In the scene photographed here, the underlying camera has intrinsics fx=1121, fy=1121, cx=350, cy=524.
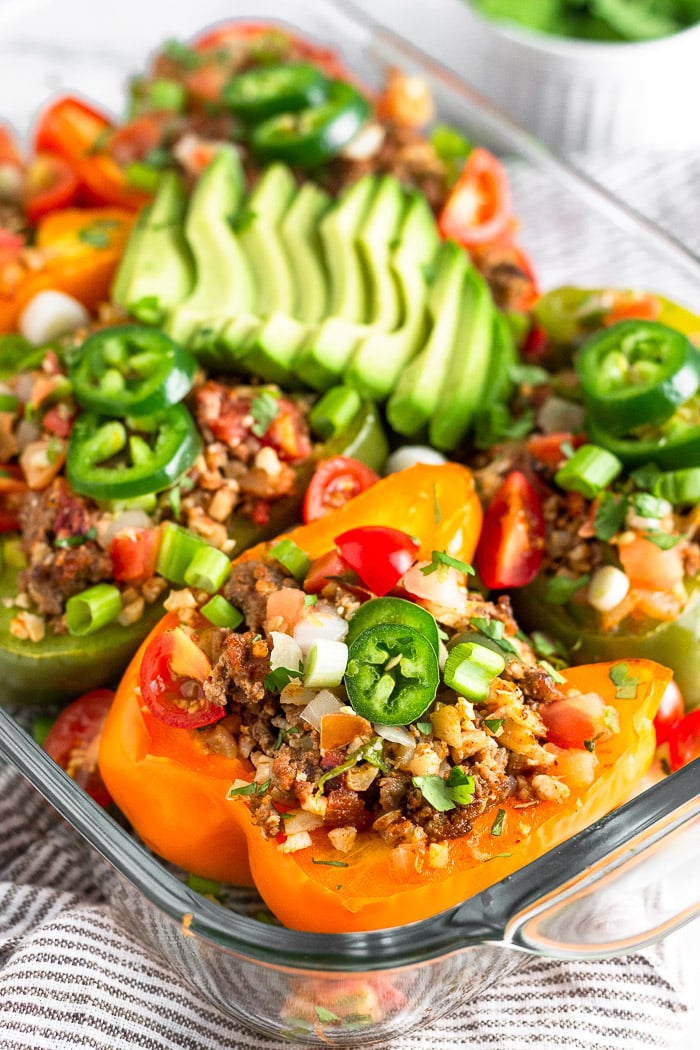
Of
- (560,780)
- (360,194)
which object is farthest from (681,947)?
(360,194)

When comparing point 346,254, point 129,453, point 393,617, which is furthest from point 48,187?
point 393,617

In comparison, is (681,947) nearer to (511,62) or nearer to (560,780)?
(560,780)

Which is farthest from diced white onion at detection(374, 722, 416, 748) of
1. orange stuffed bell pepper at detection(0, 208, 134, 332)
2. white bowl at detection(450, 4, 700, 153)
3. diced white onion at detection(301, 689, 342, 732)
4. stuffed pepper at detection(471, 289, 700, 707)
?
white bowl at detection(450, 4, 700, 153)

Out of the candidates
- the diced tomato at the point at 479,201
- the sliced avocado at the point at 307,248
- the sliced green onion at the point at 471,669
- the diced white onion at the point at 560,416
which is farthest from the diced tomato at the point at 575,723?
the diced tomato at the point at 479,201

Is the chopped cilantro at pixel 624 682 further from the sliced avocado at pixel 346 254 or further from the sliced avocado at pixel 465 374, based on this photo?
the sliced avocado at pixel 346 254

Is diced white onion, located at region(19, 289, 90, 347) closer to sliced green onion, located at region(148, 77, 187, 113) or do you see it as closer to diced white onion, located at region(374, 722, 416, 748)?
sliced green onion, located at region(148, 77, 187, 113)

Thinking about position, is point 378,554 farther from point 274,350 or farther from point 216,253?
point 216,253
